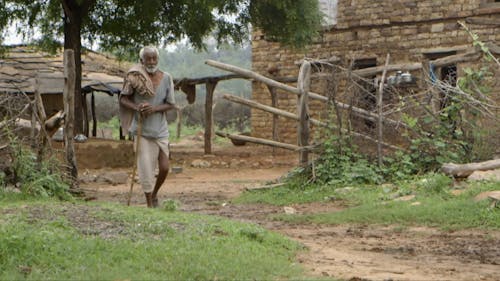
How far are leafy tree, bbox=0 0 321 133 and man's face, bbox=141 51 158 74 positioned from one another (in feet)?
23.9

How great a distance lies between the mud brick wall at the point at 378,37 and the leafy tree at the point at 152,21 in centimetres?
114

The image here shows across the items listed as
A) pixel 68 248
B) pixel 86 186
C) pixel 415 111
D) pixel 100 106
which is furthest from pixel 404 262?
pixel 100 106

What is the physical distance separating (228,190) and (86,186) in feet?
7.25

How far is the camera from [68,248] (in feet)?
17.9

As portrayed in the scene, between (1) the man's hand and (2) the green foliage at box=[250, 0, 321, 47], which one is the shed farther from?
(1) the man's hand

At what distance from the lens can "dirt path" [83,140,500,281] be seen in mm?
5793

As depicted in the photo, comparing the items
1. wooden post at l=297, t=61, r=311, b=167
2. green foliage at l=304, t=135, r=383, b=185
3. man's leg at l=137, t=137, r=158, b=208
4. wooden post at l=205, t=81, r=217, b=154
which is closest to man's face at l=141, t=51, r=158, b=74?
man's leg at l=137, t=137, r=158, b=208

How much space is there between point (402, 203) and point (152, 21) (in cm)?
868

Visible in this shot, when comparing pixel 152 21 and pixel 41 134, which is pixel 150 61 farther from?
pixel 152 21

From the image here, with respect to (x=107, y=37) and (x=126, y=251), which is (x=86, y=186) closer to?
(x=107, y=37)

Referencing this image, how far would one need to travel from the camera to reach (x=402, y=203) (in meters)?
9.12

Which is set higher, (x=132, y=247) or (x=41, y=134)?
(x=41, y=134)

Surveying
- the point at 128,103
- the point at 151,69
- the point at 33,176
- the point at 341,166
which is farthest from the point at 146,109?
the point at 341,166

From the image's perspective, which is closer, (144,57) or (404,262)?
(404,262)
